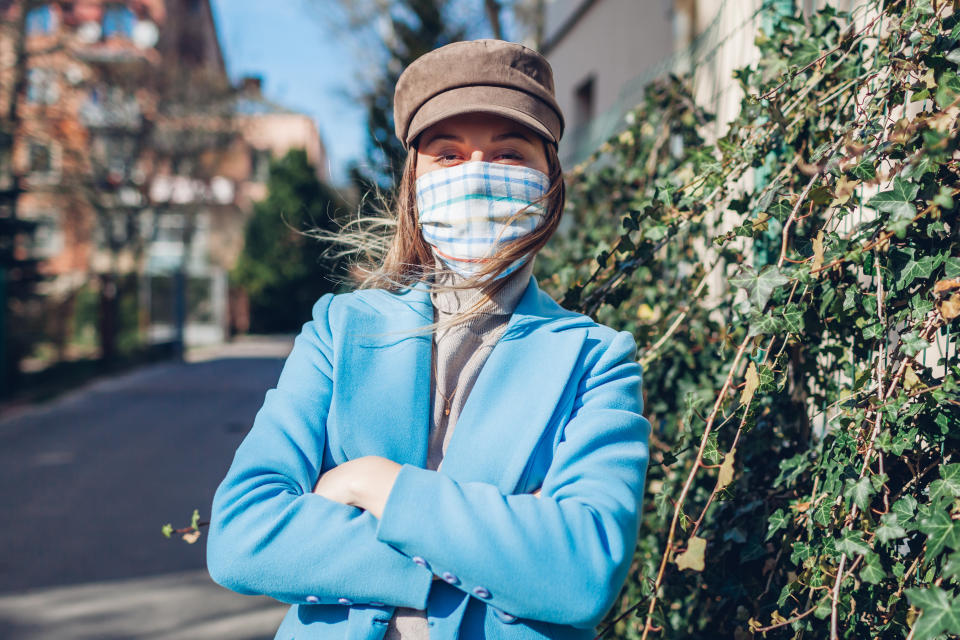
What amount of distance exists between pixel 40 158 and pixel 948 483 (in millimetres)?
18746

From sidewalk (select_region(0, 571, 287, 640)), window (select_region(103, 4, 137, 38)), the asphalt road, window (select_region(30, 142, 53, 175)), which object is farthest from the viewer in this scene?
window (select_region(103, 4, 137, 38))

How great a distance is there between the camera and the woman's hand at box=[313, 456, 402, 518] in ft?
4.17

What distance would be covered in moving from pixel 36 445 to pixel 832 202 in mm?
8620

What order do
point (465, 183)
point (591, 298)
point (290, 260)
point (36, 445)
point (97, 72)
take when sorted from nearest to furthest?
point (465, 183) < point (591, 298) < point (36, 445) < point (97, 72) < point (290, 260)

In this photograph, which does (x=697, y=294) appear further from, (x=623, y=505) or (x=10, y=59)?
(x=10, y=59)

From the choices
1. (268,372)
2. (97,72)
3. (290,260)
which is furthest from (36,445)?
(290,260)

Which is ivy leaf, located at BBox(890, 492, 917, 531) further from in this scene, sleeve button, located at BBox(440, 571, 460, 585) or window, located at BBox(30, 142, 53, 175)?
window, located at BBox(30, 142, 53, 175)

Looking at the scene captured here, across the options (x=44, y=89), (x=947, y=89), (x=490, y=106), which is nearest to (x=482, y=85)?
(x=490, y=106)

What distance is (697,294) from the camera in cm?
203

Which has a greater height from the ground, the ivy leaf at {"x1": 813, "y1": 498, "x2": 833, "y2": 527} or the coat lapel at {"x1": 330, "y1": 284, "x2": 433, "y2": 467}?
the coat lapel at {"x1": 330, "y1": 284, "x2": 433, "y2": 467}

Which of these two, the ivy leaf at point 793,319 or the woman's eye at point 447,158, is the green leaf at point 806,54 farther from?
the woman's eye at point 447,158

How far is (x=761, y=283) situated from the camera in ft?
4.97

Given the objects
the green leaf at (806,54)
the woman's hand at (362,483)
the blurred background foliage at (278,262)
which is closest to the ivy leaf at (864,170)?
the green leaf at (806,54)

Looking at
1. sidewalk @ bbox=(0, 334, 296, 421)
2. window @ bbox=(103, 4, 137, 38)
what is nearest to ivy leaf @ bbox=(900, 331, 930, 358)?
sidewalk @ bbox=(0, 334, 296, 421)
